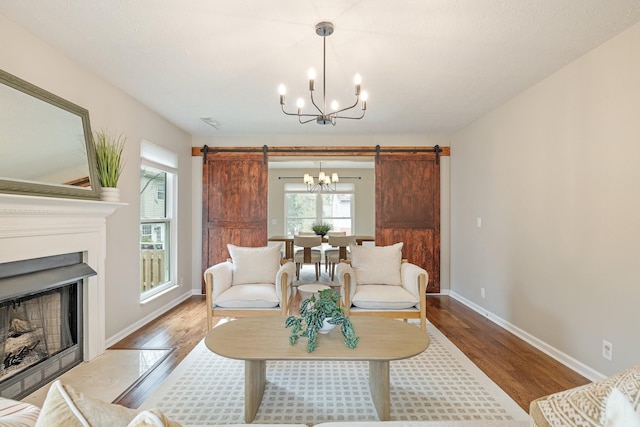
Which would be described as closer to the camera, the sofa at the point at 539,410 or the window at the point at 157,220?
the sofa at the point at 539,410

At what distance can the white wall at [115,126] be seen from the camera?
7.63 ft

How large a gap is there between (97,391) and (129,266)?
146 centimetres

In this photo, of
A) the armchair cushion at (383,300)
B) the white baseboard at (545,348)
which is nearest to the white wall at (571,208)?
the white baseboard at (545,348)

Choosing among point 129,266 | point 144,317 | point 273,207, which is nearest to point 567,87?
point 129,266

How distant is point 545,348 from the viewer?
302 centimetres

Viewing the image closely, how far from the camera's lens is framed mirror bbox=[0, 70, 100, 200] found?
6.90ft

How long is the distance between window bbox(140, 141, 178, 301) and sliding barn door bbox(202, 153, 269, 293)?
1.95 ft

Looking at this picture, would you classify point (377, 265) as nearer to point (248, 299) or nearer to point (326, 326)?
point (248, 299)

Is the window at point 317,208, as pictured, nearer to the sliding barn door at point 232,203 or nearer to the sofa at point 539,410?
the sliding barn door at point 232,203

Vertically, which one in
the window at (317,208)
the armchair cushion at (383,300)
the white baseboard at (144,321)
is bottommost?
the white baseboard at (144,321)

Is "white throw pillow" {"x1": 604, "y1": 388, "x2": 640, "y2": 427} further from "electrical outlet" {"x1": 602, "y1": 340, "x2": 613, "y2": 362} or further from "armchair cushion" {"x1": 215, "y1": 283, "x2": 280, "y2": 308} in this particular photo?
"armchair cushion" {"x1": 215, "y1": 283, "x2": 280, "y2": 308}

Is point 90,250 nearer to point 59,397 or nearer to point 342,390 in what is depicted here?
point 342,390

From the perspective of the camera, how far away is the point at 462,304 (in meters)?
4.65

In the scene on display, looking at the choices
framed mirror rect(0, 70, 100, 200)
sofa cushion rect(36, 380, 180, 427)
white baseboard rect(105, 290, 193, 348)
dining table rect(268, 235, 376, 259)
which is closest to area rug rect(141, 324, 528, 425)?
white baseboard rect(105, 290, 193, 348)
